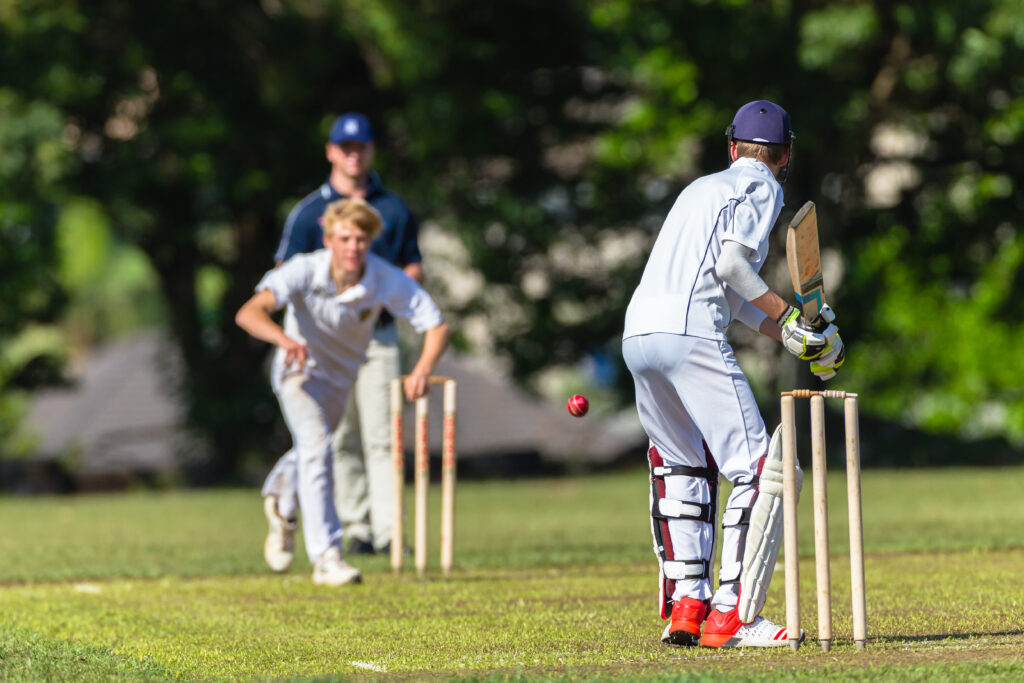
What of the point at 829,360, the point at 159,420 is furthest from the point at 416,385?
the point at 159,420

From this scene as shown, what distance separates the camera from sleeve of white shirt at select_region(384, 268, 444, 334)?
7941 millimetres

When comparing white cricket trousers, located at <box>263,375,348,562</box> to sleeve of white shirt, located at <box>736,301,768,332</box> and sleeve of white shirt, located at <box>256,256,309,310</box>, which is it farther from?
sleeve of white shirt, located at <box>736,301,768,332</box>

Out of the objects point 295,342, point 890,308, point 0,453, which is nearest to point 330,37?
point 890,308

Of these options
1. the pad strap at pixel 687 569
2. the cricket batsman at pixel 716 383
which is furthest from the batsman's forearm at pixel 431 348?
the pad strap at pixel 687 569

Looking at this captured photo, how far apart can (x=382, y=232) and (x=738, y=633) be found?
4.26 metres

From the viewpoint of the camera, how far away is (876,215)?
20391 millimetres

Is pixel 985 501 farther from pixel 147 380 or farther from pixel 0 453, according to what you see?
pixel 147 380

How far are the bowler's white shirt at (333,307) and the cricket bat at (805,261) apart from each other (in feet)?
9.63

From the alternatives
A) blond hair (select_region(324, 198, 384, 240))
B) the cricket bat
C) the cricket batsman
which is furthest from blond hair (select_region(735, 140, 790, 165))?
blond hair (select_region(324, 198, 384, 240))

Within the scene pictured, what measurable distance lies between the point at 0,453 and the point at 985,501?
21.7m

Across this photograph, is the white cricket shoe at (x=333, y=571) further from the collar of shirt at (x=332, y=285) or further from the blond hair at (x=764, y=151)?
the blond hair at (x=764, y=151)

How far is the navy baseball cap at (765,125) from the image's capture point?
5.57 meters

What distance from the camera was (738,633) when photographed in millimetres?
5371

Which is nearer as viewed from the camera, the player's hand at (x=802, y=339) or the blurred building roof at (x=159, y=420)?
the player's hand at (x=802, y=339)
